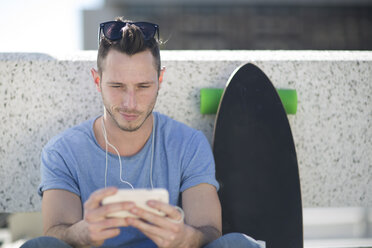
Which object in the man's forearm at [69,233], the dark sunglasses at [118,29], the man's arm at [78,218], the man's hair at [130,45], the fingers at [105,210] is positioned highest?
the dark sunglasses at [118,29]

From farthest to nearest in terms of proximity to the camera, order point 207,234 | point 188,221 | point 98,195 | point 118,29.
→ 1. point 118,29
2. point 188,221
3. point 207,234
4. point 98,195

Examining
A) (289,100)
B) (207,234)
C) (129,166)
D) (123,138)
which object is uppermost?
(289,100)

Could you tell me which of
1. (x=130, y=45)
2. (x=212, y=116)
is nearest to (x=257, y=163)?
(x=212, y=116)

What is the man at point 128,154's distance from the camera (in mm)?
2297

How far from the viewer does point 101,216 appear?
181cm

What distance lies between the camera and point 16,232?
4953 mm

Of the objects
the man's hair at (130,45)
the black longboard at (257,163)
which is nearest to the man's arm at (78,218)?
the man's hair at (130,45)

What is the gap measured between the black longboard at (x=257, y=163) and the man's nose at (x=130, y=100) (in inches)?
28.0

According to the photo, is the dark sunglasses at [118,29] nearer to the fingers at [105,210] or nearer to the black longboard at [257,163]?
the black longboard at [257,163]

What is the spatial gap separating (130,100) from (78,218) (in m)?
0.66

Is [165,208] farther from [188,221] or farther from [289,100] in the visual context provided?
[289,100]

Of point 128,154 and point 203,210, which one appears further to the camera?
point 128,154

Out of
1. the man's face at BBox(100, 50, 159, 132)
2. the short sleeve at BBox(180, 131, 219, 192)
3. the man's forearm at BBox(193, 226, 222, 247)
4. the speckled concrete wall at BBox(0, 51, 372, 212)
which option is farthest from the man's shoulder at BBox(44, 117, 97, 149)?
the man's forearm at BBox(193, 226, 222, 247)

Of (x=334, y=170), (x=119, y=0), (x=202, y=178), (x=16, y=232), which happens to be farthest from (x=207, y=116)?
(x=119, y=0)
